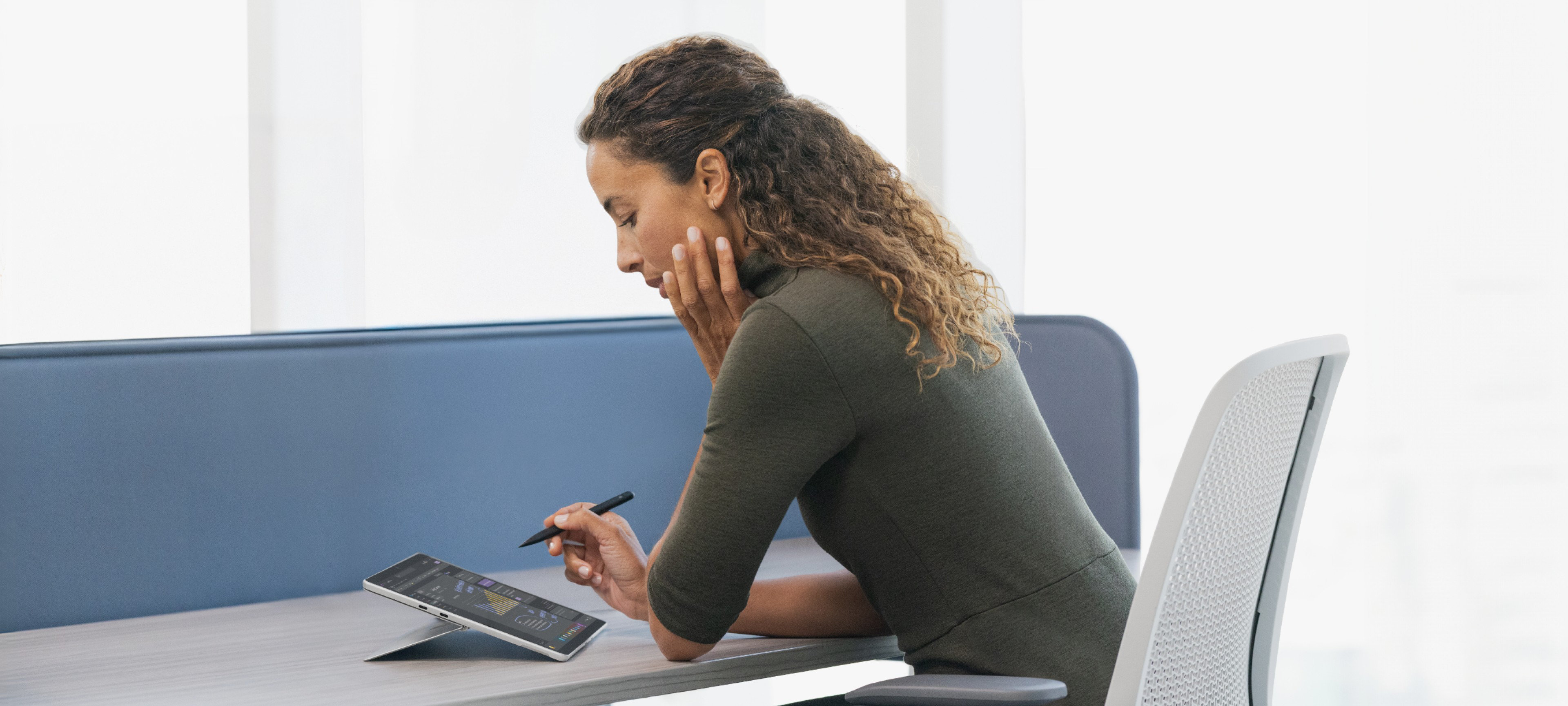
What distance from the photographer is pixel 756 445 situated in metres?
0.96

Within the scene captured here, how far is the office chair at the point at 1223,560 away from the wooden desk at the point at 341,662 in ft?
0.75

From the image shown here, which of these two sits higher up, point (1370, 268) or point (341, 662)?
point (1370, 268)

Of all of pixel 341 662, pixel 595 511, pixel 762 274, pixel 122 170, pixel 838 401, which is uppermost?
pixel 122 170

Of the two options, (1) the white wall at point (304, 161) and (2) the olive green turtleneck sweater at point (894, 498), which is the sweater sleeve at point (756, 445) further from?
(1) the white wall at point (304, 161)

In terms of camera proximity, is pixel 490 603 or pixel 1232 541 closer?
pixel 1232 541

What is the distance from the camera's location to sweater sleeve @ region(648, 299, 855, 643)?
0.95 metres

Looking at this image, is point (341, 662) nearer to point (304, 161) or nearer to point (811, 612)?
point (811, 612)

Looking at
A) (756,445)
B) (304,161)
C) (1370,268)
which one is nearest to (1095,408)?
(1370,268)

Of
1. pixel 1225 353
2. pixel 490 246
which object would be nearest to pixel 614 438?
pixel 490 246

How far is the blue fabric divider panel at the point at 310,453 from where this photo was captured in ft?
4.27

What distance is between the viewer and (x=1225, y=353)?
216cm

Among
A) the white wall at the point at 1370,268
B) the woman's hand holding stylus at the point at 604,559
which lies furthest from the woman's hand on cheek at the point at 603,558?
the white wall at the point at 1370,268

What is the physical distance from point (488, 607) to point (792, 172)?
52 cm

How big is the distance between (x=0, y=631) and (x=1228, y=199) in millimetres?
1919
